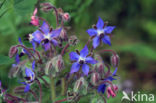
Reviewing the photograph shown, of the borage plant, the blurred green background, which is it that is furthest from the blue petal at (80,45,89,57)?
the blurred green background

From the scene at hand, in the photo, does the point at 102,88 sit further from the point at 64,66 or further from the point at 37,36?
the point at 37,36

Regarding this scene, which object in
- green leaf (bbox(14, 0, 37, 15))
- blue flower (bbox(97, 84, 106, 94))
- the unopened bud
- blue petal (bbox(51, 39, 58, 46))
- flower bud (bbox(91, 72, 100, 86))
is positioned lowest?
blue flower (bbox(97, 84, 106, 94))

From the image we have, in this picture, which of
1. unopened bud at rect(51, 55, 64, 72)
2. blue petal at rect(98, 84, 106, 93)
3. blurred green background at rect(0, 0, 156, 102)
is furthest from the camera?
blurred green background at rect(0, 0, 156, 102)

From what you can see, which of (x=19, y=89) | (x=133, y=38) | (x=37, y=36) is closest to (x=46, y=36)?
(x=37, y=36)

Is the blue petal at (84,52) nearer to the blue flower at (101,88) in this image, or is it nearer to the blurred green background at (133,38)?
the blue flower at (101,88)

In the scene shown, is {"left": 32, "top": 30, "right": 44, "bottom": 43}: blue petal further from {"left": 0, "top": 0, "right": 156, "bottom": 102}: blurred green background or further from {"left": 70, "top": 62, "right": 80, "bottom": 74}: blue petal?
{"left": 0, "top": 0, "right": 156, "bottom": 102}: blurred green background

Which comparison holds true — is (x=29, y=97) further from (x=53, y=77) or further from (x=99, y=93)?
(x=99, y=93)

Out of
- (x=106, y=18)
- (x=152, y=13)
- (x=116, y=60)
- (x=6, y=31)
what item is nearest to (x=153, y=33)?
(x=152, y=13)
